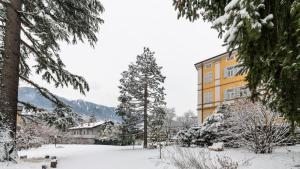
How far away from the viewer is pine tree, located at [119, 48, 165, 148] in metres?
33.3

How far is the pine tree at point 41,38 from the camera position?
9.88m

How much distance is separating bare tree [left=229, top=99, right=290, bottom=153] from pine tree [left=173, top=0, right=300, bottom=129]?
28.5 ft

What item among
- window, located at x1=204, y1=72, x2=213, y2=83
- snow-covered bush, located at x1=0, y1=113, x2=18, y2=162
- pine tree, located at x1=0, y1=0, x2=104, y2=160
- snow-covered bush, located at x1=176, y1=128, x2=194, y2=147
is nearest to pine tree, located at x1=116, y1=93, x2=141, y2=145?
snow-covered bush, located at x1=176, y1=128, x2=194, y2=147

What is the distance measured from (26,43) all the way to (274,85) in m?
8.72

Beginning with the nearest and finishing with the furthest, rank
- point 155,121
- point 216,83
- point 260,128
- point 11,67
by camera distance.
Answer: point 11,67, point 260,128, point 155,121, point 216,83

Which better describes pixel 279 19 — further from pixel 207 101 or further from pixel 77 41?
pixel 207 101

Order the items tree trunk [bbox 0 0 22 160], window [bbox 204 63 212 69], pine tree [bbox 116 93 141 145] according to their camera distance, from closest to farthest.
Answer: tree trunk [bbox 0 0 22 160], pine tree [bbox 116 93 141 145], window [bbox 204 63 212 69]

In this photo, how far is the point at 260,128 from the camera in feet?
47.1

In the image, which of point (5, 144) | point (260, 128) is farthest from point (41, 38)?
point (260, 128)

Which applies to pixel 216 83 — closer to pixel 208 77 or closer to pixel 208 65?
pixel 208 77

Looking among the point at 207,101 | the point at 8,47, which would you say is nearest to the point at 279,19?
the point at 8,47

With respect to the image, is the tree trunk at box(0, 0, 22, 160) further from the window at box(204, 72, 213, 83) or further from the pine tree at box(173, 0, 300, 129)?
the window at box(204, 72, 213, 83)

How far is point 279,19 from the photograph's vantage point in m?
4.29

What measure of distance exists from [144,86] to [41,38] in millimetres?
22753
